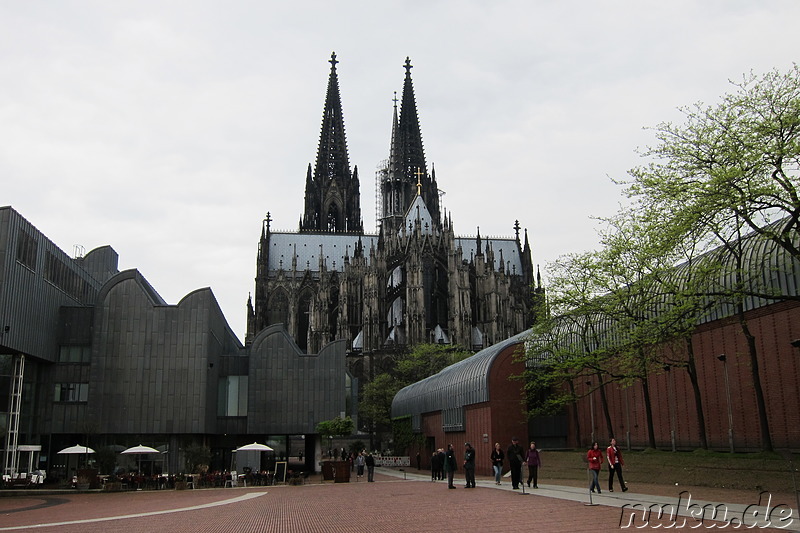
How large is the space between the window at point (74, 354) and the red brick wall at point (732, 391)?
2984cm

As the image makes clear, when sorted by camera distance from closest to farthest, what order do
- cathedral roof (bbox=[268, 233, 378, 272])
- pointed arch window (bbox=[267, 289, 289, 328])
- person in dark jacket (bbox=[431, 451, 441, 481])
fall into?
1. person in dark jacket (bbox=[431, 451, 441, 481])
2. pointed arch window (bbox=[267, 289, 289, 328])
3. cathedral roof (bbox=[268, 233, 378, 272])

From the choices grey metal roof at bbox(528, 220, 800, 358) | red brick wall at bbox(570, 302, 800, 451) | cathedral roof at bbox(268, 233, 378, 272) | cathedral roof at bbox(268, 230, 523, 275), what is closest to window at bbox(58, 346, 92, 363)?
grey metal roof at bbox(528, 220, 800, 358)

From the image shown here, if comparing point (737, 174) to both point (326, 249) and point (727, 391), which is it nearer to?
point (727, 391)

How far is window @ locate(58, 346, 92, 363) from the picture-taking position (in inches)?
1721

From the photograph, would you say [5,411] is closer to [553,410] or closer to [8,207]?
[8,207]

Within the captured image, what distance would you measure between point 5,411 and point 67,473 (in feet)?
18.7

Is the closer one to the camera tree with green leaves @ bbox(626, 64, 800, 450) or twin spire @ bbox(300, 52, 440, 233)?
tree with green leaves @ bbox(626, 64, 800, 450)

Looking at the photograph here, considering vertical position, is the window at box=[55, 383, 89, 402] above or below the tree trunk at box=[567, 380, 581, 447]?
above

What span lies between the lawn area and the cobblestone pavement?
3.02 m

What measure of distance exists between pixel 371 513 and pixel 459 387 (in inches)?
997

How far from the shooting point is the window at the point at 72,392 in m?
43.0

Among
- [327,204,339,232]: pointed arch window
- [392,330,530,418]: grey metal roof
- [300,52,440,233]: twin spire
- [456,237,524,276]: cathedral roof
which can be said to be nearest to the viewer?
[392,330,530,418]: grey metal roof

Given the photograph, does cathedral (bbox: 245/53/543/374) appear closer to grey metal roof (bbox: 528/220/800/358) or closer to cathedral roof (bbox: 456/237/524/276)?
cathedral roof (bbox: 456/237/524/276)

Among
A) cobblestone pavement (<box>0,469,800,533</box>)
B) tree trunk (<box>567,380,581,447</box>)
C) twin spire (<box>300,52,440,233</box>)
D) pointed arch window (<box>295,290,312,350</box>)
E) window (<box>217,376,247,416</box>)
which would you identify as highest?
twin spire (<box>300,52,440,233</box>)
